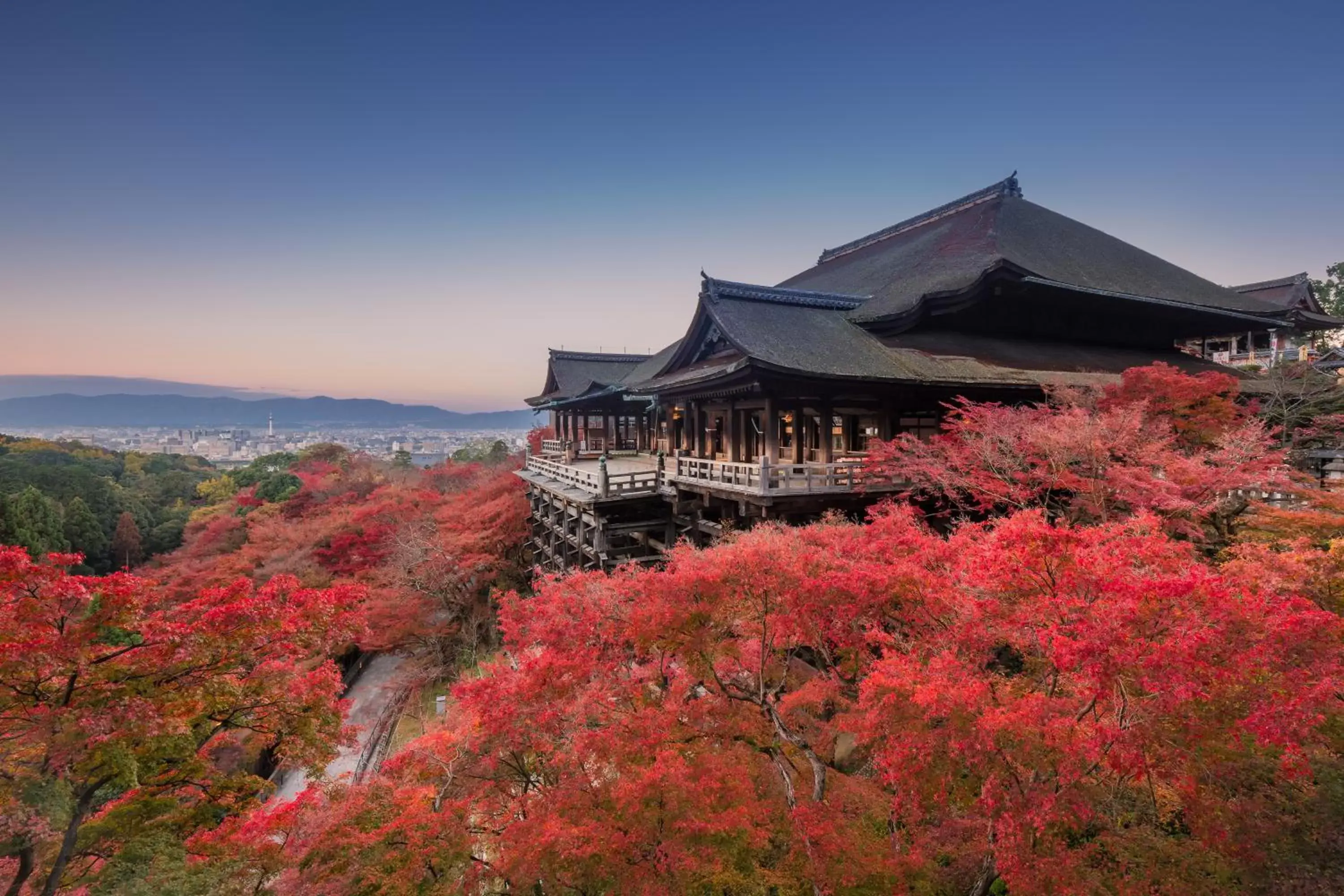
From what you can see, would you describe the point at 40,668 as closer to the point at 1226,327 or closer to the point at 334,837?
the point at 334,837

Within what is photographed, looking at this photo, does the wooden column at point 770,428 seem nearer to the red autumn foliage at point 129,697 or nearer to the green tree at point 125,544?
the red autumn foliage at point 129,697

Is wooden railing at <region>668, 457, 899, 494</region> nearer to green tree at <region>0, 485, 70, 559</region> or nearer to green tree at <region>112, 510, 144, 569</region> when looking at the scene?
green tree at <region>0, 485, 70, 559</region>

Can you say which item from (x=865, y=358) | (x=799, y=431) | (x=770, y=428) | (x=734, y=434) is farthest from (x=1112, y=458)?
(x=734, y=434)

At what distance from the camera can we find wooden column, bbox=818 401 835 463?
1397cm

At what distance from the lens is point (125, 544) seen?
35.2 metres

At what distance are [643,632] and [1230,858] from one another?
6.14 m

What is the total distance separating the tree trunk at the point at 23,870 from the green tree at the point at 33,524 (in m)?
32.3

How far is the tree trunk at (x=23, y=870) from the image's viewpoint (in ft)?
18.4

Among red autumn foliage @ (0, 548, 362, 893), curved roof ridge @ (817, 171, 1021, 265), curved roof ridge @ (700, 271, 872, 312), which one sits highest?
curved roof ridge @ (817, 171, 1021, 265)

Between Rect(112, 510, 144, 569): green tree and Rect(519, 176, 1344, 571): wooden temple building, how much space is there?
29289mm

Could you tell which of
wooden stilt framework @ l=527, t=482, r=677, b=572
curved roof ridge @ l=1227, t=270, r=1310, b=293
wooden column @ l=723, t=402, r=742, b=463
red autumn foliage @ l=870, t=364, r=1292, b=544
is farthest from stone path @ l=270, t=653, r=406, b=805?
curved roof ridge @ l=1227, t=270, r=1310, b=293

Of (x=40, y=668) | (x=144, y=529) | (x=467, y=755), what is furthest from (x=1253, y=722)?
(x=144, y=529)

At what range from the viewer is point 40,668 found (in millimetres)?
5605

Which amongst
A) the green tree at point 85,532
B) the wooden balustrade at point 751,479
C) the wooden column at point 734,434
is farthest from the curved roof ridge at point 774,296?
the green tree at point 85,532
